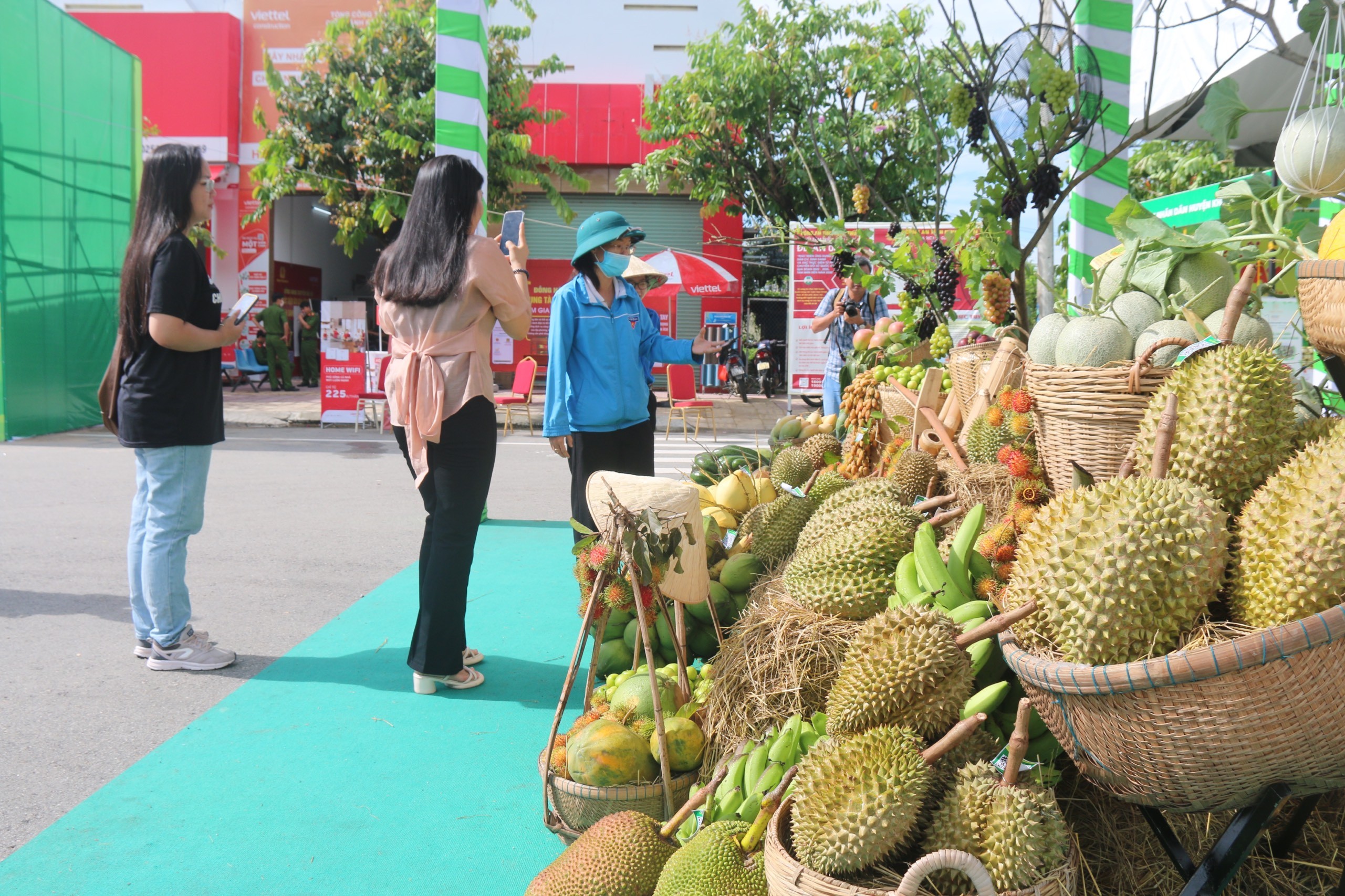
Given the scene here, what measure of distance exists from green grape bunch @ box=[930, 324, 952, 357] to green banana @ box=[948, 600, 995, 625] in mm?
2266

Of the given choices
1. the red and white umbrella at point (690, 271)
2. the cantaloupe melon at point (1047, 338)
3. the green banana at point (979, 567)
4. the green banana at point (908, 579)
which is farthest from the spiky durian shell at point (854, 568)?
the red and white umbrella at point (690, 271)

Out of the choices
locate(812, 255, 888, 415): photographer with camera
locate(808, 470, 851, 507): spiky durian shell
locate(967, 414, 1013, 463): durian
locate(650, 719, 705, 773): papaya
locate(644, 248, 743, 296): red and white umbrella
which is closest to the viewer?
locate(650, 719, 705, 773): papaya

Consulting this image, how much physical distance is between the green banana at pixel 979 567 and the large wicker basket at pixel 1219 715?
79 centimetres

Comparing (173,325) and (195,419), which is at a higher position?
(173,325)

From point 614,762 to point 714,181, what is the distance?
1544 centimetres

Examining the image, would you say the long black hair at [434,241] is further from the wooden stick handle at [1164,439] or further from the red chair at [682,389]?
the red chair at [682,389]

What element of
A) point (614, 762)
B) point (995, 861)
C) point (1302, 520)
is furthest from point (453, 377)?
point (1302, 520)

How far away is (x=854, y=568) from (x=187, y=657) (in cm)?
294

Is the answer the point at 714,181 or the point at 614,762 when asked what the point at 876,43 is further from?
the point at 614,762

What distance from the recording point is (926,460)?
130 inches

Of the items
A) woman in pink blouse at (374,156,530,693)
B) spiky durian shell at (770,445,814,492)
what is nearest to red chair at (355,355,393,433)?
spiky durian shell at (770,445,814,492)

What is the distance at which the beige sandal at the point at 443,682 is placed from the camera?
3.77m

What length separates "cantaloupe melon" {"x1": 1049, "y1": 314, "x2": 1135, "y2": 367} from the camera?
2176mm

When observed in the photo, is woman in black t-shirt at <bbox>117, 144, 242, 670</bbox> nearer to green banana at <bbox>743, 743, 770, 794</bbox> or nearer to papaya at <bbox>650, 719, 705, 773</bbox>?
papaya at <bbox>650, 719, 705, 773</bbox>
